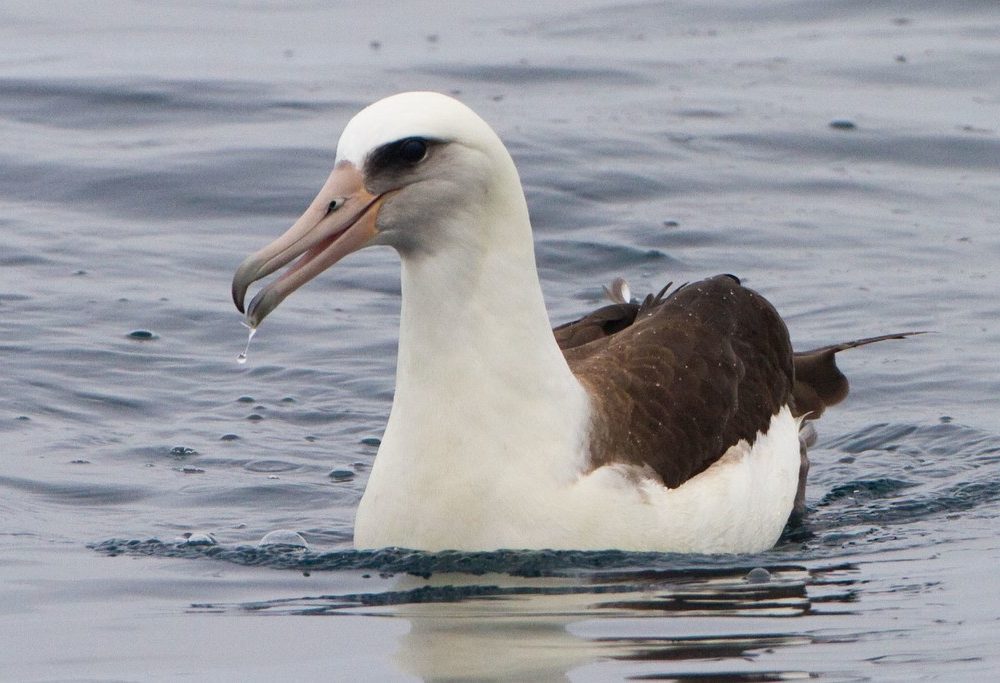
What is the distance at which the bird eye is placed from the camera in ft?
24.4

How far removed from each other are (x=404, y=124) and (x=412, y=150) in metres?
0.10

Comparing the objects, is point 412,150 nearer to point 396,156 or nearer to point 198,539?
point 396,156

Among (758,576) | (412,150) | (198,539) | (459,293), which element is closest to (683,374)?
(758,576)

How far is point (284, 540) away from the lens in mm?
8773

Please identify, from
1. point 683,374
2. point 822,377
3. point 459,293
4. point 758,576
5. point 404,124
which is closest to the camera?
point 404,124

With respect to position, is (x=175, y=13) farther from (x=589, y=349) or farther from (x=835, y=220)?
(x=589, y=349)

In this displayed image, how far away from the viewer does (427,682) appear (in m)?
6.68

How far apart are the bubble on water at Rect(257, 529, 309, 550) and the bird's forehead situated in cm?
197

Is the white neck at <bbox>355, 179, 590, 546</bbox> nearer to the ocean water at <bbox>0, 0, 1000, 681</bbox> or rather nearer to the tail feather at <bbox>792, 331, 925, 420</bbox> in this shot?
the ocean water at <bbox>0, 0, 1000, 681</bbox>

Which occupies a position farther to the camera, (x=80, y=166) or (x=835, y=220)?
(x=80, y=166)

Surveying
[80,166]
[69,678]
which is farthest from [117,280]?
[69,678]

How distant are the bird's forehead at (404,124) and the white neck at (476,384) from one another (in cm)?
33

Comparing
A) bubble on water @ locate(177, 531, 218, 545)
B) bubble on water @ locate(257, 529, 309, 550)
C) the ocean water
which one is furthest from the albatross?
bubble on water @ locate(177, 531, 218, 545)

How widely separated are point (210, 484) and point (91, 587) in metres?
2.12
